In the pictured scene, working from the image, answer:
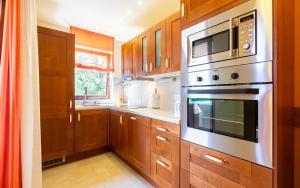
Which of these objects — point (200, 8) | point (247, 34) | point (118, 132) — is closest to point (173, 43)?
point (200, 8)

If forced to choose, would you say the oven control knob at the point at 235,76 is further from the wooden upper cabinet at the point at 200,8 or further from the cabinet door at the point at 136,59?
the cabinet door at the point at 136,59

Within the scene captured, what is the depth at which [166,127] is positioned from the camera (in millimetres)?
1783

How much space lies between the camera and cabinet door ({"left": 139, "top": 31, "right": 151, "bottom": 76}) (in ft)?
8.38

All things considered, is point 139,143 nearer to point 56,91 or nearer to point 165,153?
point 165,153

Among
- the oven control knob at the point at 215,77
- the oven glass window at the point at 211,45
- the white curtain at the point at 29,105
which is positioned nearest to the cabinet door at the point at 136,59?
the oven glass window at the point at 211,45

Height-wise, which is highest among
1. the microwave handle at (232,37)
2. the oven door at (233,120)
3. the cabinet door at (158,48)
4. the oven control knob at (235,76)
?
the cabinet door at (158,48)

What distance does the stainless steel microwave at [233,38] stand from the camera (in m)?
0.97

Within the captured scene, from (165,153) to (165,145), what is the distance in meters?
0.09

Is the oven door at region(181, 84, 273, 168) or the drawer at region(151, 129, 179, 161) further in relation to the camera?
the drawer at region(151, 129, 179, 161)

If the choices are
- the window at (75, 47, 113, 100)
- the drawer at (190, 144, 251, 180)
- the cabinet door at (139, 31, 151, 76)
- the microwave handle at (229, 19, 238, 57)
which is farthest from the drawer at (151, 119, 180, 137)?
the window at (75, 47, 113, 100)

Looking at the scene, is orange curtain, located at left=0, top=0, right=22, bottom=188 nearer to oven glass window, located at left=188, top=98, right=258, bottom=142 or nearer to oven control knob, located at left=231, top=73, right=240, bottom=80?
oven glass window, located at left=188, top=98, right=258, bottom=142

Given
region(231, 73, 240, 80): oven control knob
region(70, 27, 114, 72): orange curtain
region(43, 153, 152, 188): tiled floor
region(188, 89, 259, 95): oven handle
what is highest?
region(70, 27, 114, 72): orange curtain

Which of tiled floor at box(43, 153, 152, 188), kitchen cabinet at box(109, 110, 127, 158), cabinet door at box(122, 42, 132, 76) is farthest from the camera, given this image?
cabinet door at box(122, 42, 132, 76)

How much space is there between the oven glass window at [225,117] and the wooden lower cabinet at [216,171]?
17 centimetres
